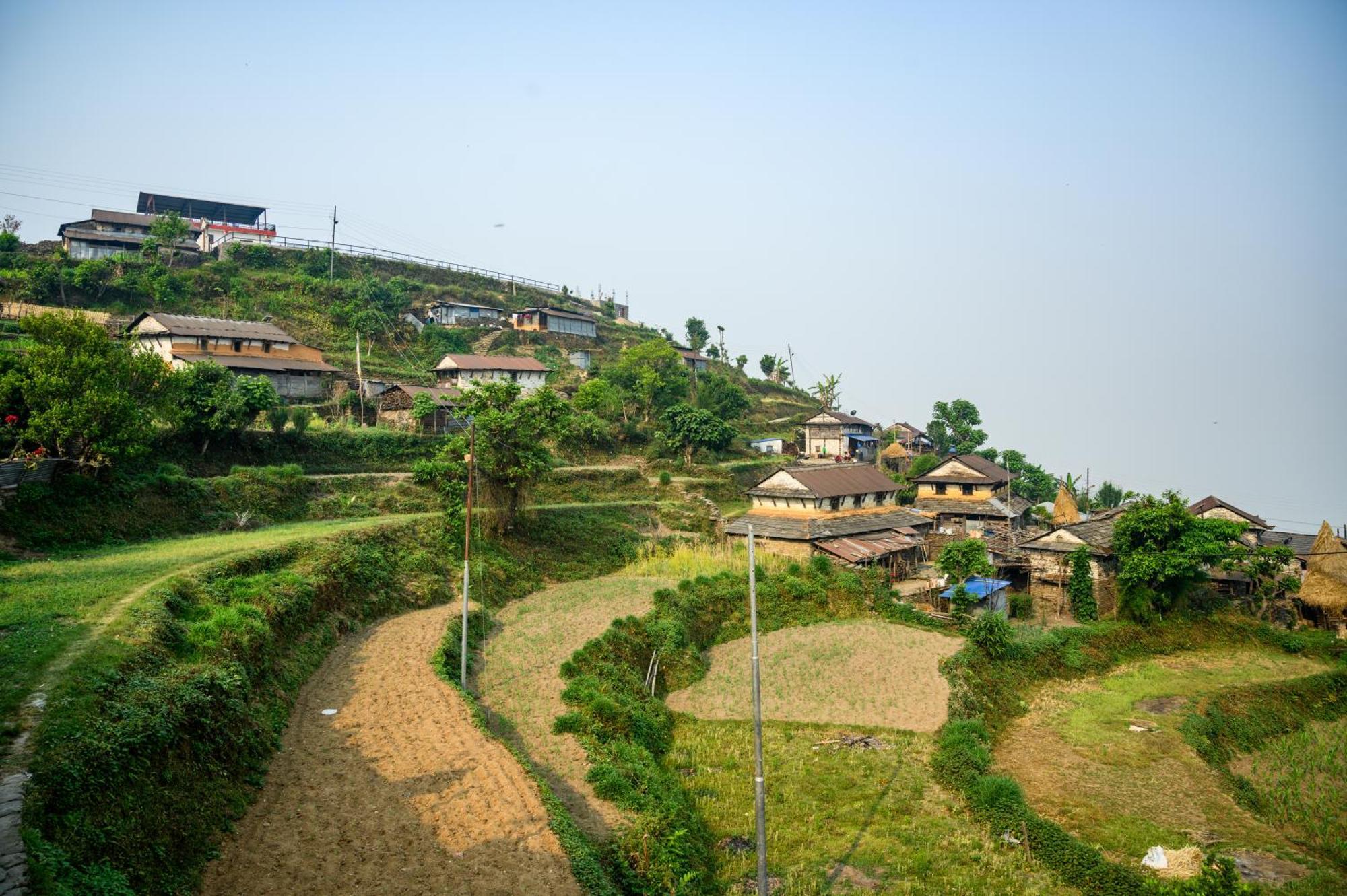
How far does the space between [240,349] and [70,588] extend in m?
35.7

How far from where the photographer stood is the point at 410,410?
49.2 meters

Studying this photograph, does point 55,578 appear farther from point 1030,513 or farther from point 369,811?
point 1030,513

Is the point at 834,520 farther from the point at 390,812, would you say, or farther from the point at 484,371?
the point at 484,371

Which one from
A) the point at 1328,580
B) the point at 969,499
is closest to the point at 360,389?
the point at 969,499

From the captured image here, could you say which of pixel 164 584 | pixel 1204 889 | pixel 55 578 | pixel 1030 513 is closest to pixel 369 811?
pixel 164 584

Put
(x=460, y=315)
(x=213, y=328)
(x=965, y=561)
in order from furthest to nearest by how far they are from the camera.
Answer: (x=460, y=315)
(x=213, y=328)
(x=965, y=561)

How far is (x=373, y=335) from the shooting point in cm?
6538

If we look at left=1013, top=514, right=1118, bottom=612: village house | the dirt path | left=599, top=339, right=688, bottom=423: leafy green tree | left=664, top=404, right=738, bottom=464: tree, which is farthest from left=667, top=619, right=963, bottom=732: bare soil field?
left=599, top=339, right=688, bottom=423: leafy green tree

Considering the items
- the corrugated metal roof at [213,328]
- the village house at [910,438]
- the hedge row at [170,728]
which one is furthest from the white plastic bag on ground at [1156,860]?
the village house at [910,438]

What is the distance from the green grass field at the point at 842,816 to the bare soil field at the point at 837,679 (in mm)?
968

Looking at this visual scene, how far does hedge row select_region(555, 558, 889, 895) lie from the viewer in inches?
568

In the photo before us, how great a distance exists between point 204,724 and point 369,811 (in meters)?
3.40

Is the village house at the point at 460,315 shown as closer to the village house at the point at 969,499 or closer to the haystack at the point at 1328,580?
the village house at the point at 969,499

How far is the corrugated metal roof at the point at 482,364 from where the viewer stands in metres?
60.0
